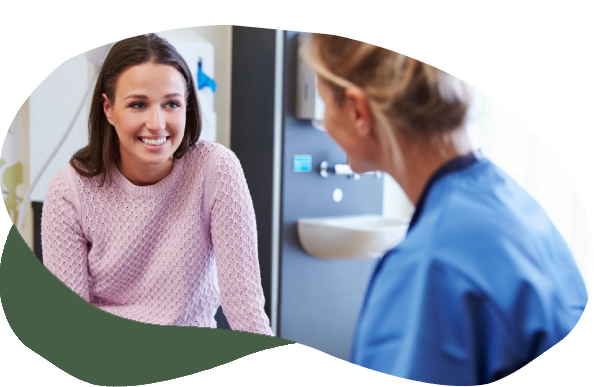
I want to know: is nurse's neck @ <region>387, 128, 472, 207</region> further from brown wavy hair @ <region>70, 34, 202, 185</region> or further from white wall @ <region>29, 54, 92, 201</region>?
white wall @ <region>29, 54, 92, 201</region>

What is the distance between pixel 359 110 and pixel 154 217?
55 cm

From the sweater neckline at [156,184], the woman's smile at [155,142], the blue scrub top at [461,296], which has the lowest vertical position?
the blue scrub top at [461,296]

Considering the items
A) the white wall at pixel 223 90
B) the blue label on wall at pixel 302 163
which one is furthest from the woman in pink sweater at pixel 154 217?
the white wall at pixel 223 90

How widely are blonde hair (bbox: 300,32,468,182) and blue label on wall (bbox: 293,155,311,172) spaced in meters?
0.38

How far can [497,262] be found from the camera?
2.75 ft

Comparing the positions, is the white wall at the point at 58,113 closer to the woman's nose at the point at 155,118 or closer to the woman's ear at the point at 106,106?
the woman's ear at the point at 106,106

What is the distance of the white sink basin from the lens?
3.39 ft

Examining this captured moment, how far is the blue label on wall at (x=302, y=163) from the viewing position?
4.28ft

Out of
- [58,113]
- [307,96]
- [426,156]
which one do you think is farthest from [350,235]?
[58,113]

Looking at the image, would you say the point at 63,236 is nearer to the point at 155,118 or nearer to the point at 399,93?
the point at 155,118

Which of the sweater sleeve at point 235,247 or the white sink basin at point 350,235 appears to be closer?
the white sink basin at point 350,235

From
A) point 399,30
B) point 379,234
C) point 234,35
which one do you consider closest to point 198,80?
point 234,35

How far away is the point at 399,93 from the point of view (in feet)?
2.94

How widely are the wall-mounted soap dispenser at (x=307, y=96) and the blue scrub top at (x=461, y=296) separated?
0.27m
